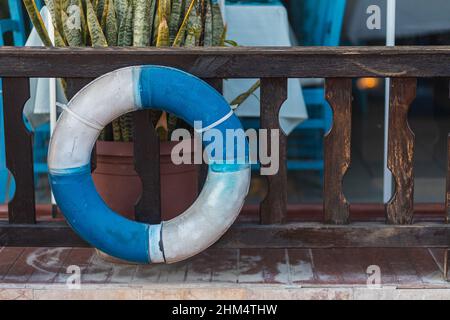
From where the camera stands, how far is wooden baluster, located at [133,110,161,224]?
284cm

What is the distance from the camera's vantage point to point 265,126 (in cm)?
283

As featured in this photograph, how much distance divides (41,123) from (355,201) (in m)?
1.81

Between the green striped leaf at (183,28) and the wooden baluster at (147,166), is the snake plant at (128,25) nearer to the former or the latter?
the green striped leaf at (183,28)

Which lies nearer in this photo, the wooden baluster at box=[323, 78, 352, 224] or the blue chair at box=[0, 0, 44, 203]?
the wooden baluster at box=[323, 78, 352, 224]

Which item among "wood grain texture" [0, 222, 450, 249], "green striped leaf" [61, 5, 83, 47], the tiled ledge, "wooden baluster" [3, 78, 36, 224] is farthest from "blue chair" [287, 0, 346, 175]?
"wooden baluster" [3, 78, 36, 224]

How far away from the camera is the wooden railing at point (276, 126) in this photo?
8.93ft

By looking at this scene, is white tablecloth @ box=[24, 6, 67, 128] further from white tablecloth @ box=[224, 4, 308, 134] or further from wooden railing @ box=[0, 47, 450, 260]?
wooden railing @ box=[0, 47, 450, 260]

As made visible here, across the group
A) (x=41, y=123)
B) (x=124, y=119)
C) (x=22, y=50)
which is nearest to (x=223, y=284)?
(x=124, y=119)

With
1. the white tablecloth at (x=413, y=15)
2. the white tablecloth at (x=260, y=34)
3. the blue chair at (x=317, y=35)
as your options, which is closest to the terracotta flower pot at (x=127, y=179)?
the white tablecloth at (x=260, y=34)

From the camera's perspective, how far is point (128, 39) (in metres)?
3.02

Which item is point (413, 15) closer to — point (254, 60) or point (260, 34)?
point (260, 34)

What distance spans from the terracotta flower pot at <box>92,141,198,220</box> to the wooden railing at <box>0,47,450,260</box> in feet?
0.50

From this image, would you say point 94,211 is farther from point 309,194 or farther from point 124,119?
point 309,194

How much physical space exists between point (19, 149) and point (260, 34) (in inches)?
63.2
